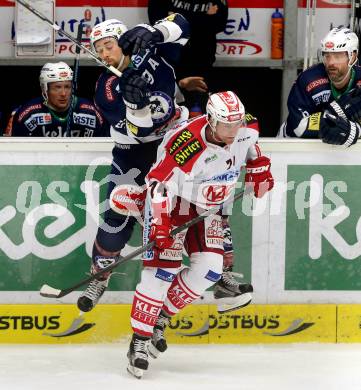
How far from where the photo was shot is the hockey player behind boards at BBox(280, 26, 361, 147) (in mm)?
7781

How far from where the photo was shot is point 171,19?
24.3 feet

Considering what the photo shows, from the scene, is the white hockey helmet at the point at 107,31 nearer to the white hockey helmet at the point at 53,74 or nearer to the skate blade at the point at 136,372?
the white hockey helmet at the point at 53,74

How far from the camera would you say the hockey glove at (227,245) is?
24.8ft

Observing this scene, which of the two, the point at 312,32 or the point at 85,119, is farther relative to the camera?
the point at 312,32

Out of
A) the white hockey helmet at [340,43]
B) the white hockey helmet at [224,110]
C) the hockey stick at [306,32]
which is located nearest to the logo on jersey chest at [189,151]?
the white hockey helmet at [224,110]

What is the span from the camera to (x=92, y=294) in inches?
296

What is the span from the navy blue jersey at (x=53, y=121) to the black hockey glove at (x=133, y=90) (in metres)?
1.11

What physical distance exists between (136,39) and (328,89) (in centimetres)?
126

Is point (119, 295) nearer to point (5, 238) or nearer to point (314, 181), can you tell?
point (5, 238)

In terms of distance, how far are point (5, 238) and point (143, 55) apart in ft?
3.69

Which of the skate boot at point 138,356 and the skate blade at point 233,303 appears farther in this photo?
the skate blade at point 233,303

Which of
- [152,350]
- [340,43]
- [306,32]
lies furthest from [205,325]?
[306,32]

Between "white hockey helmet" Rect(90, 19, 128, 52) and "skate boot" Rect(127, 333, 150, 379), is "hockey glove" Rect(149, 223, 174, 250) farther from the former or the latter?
"white hockey helmet" Rect(90, 19, 128, 52)

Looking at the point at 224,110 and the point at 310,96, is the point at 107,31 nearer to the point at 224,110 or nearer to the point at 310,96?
Answer: the point at 224,110
